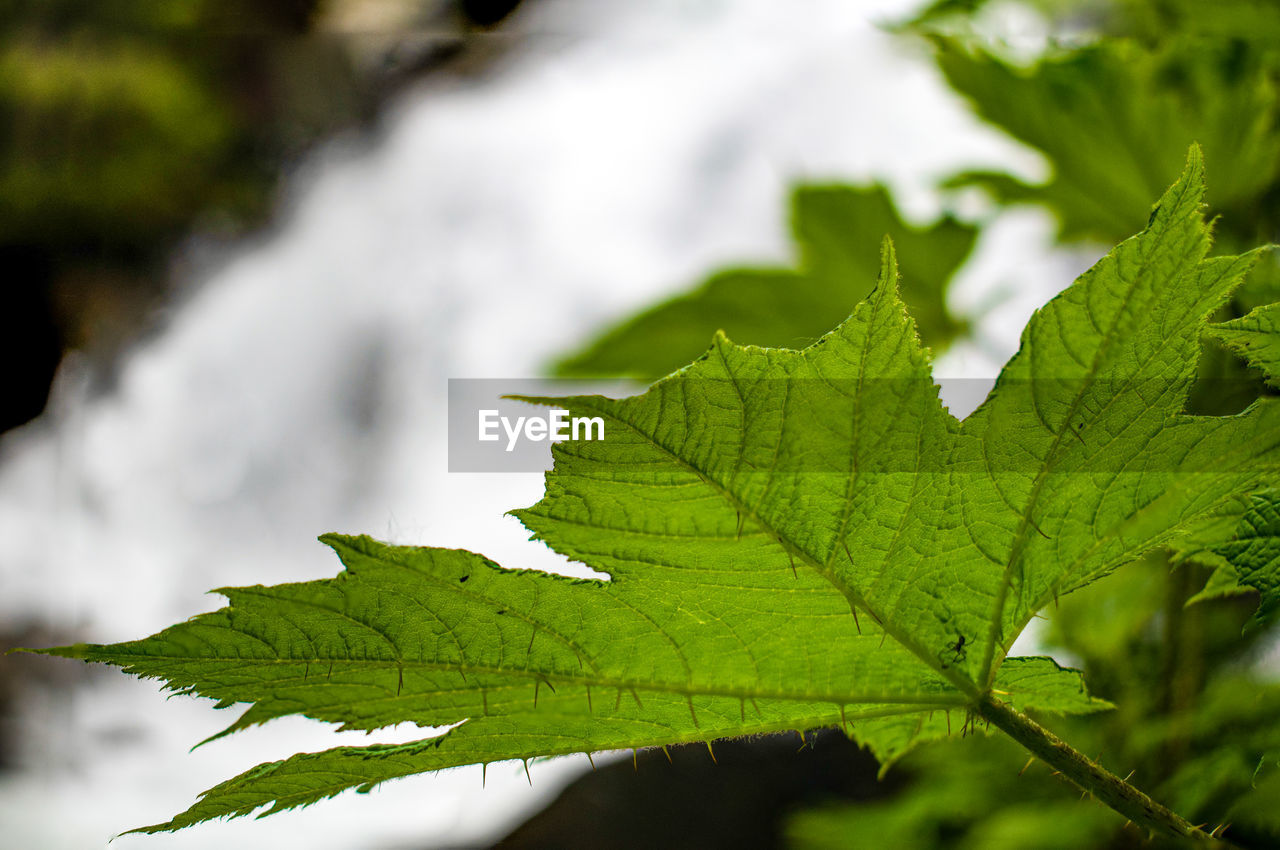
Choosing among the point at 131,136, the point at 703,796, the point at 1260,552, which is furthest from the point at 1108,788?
the point at 131,136

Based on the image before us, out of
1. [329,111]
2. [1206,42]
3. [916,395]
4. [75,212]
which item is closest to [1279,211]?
[1206,42]

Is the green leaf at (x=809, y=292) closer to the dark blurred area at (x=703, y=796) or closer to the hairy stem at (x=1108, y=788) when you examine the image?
the hairy stem at (x=1108, y=788)

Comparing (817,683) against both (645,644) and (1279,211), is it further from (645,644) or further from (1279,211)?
(1279,211)

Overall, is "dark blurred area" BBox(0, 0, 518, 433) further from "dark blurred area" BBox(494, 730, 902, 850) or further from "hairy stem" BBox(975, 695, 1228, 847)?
"hairy stem" BBox(975, 695, 1228, 847)

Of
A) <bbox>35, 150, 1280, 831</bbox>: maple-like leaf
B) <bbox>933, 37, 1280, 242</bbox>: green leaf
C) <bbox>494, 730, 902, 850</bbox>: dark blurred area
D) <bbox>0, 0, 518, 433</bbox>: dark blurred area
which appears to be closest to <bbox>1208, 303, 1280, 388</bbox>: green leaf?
<bbox>35, 150, 1280, 831</bbox>: maple-like leaf

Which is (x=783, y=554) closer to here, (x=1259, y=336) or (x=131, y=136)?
(x=1259, y=336)

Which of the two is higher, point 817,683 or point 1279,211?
point 1279,211
